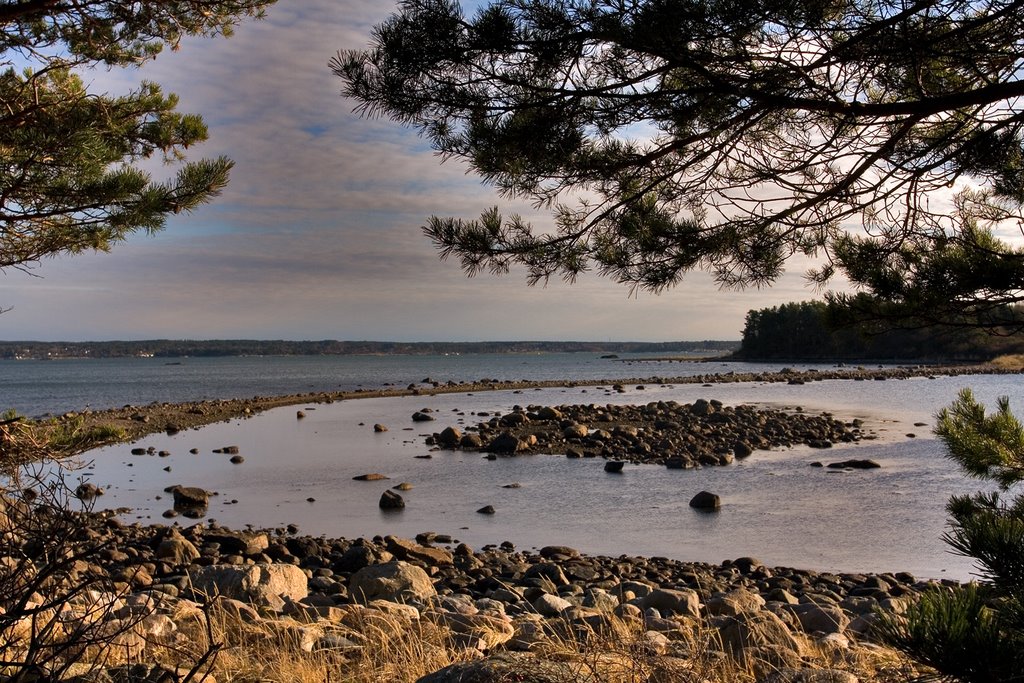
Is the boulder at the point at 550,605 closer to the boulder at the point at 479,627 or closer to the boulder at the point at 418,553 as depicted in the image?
the boulder at the point at 479,627

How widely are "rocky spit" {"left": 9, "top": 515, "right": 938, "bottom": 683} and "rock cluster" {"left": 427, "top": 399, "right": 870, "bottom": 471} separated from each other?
883 centimetres

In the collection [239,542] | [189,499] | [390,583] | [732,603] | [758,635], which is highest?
[758,635]

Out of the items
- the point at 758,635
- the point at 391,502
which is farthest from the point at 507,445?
the point at 758,635

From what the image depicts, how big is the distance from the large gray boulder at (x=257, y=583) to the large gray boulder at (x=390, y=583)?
1.80 feet

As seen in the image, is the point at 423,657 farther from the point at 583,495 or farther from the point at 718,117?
the point at 583,495

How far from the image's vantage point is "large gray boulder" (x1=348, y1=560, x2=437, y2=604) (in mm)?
7465

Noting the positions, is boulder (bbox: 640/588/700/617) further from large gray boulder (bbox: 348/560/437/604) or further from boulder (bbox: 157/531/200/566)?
boulder (bbox: 157/531/200/566)

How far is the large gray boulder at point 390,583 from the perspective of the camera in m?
7.46

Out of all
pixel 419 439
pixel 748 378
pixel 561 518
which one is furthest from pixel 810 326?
pixel 561 518

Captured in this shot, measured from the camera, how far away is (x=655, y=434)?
22.3 m

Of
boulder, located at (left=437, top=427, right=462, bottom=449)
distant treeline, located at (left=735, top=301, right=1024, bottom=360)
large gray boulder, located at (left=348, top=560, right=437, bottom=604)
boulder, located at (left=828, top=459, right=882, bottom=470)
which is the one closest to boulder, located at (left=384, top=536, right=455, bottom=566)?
large gray boulder, located at (left=348, top=560, right=437, bottom=604)

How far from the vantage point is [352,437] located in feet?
78.2

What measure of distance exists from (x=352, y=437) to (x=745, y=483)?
12747 mm

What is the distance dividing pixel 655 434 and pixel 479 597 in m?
14.9
